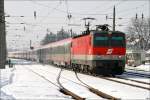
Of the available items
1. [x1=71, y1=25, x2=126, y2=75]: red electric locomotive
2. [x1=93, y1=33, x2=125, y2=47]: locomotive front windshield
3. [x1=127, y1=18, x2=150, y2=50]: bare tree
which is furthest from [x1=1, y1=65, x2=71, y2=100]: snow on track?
[x1=127, y1=18, x2=150, y2=50]: bare tree

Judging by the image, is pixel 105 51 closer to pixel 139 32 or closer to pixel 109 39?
pixel 109 39

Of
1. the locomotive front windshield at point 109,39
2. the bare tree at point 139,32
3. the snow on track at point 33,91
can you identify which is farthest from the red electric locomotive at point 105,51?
the bare tree at point 139,32

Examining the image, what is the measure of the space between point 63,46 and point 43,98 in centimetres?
2948

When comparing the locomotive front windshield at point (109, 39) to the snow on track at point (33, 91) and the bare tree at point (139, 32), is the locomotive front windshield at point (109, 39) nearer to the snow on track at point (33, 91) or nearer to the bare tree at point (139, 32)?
the snow on track at point (33, 91)

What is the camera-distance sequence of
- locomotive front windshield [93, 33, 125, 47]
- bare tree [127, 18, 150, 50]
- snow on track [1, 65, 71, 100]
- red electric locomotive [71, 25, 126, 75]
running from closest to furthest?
snow on track [1, 65, 71, 100] → red electric locomotive [71, 25, 126, 75] → locomotive front windshield [93, 33, 125, 47] → bare tree [127, 18, 150, 50]

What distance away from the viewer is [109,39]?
2812 centimetres

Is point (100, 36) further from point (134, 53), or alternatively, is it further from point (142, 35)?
point (142, 35)

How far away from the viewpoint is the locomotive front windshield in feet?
91.2

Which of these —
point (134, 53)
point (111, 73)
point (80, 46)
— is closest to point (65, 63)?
point (80, 46)

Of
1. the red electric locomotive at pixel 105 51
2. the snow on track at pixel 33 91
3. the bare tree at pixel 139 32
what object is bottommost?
the snow on track at pixel 33 91

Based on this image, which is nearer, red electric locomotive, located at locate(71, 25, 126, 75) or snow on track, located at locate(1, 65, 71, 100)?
snow on track, located at locate(1, 65, 71, 100)

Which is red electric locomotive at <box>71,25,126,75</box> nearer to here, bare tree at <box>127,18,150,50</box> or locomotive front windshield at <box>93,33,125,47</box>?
locomotive front windshield at <box>93,33,125,47</box>

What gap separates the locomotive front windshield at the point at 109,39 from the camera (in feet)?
91.2

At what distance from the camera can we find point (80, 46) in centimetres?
3212
